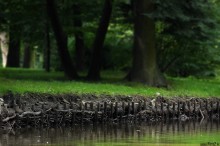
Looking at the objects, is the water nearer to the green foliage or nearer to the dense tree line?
the green foliage

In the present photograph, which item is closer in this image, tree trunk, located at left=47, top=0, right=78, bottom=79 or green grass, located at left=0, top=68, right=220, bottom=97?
green grass, located at left=0, top=68, right=220, bottom=97

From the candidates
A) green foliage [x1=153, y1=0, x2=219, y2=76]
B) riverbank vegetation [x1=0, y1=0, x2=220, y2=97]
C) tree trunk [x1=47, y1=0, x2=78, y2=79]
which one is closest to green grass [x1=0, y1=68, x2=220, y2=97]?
riverbank vegetation [x1=0, y1=0, x2=220, y2=97]

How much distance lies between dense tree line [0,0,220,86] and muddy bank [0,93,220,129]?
366cm

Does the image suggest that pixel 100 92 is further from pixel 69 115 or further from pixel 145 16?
pixel 145 16

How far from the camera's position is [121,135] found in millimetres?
19469

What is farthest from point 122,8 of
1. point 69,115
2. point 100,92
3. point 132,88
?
point 69,115

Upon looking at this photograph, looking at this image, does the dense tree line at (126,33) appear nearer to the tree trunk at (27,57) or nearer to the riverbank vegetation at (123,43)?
the riverbank vegetation at (123,43)

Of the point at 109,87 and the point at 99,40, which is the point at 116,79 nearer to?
the point at 99,40

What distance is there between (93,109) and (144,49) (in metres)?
7.98

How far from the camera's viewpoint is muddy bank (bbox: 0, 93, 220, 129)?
2083 centimetres

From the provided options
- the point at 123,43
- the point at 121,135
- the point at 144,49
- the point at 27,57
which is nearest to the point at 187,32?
the point at 144,49

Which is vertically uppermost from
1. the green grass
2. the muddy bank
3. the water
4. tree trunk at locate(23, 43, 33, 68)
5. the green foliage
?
the green foliage

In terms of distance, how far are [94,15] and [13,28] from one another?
5568 mm

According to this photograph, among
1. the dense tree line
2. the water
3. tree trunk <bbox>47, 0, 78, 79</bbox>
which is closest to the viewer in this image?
the water
